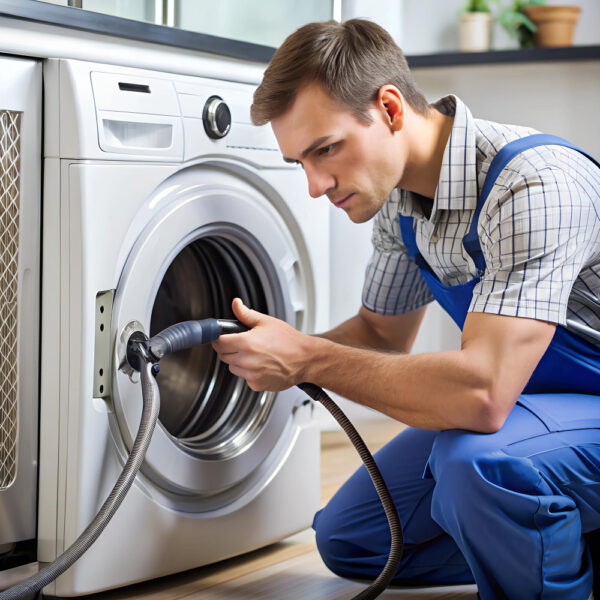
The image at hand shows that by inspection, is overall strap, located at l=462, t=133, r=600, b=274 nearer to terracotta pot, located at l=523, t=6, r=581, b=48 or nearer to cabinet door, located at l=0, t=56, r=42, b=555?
cabinet door, located at l=0, t=56, r=42, b=555

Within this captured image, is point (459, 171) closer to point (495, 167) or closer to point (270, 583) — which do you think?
point (495, 167)

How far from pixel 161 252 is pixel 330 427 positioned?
110 centimetres

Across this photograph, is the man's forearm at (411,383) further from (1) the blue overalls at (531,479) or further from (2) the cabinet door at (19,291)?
(2) the cabinet door at (19,291)

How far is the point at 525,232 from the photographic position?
1.13 metres

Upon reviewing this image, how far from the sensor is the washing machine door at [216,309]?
4.34 ft

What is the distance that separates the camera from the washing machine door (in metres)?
1.32

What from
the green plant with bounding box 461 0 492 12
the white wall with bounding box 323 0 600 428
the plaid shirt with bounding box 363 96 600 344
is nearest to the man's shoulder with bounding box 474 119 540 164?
the plaid shirt with bounding box 363 96 600 344

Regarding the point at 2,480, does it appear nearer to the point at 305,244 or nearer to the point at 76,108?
the point at 76,108

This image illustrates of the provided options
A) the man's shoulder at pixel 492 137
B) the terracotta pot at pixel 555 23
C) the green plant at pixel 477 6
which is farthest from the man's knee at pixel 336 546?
the green plant at pixel 477 6

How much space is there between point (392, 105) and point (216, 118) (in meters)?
0.27

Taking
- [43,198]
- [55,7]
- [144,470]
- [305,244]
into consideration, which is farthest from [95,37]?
[144,470]

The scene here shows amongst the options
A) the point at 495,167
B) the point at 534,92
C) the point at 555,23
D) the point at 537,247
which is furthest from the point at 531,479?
the point at 555,23

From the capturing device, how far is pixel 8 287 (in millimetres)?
1187

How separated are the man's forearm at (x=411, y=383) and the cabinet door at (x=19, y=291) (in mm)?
395
